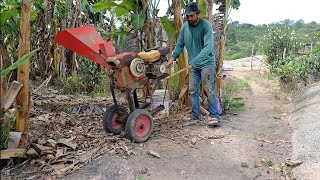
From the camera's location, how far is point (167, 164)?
3.47m

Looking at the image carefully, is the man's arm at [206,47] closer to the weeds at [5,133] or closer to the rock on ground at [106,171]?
the rock on ground at [106,171]

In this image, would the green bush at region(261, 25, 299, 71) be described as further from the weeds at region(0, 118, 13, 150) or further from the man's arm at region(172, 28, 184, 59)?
the weeds at region(0, 118, 13, 150)

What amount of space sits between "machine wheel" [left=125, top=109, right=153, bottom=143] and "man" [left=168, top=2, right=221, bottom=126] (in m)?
0.98

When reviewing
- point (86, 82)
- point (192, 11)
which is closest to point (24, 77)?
point (192, 11)

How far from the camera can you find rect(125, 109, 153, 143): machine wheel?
381 cm

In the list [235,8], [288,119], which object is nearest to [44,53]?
[235,8]

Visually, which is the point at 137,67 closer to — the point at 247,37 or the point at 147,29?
the point at 147,29

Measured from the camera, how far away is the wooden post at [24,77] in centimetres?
315

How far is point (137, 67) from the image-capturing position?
3859 mm

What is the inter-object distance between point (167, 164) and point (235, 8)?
14.6 feet

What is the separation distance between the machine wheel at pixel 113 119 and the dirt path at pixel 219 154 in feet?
1.56

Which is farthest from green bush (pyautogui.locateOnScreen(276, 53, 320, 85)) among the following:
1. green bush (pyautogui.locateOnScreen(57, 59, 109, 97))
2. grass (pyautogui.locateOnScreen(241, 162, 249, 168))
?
grass (pyautogui.locateOnScreen(241, 162, 249, 168))

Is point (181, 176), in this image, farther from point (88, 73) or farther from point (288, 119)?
point (88, 73)

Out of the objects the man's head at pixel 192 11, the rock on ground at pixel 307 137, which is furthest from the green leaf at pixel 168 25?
the rock on ground at pixel 307 137
